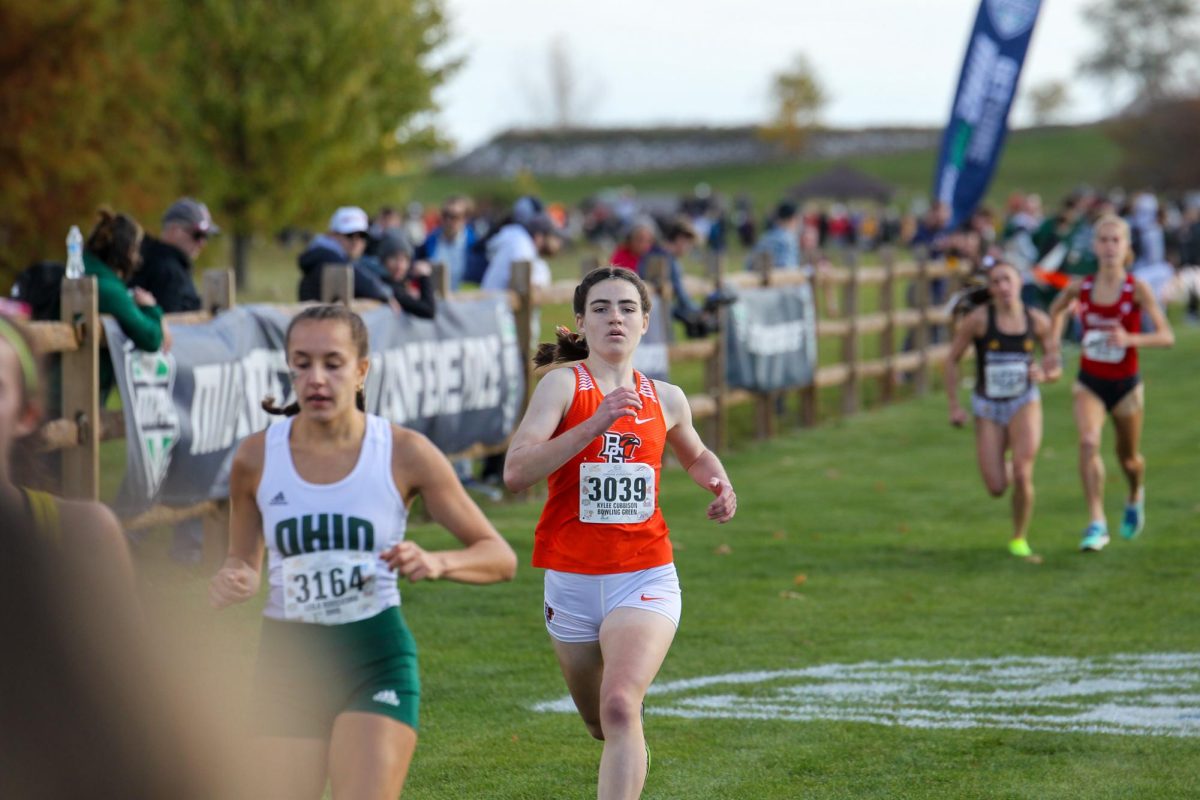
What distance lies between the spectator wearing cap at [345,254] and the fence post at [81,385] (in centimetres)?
288

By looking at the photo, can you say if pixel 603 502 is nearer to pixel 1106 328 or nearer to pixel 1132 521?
pixel 1106 328

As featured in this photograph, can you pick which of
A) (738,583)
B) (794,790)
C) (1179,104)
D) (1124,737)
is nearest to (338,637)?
(794,790)

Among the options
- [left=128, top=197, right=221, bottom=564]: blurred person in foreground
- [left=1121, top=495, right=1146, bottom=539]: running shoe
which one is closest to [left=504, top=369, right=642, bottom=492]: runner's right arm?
[left=128, top=197, right=221, bottom=564]: blurred person in foreground

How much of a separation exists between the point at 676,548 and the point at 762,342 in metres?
6.77

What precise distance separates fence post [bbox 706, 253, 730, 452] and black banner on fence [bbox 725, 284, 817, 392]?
0.12 m

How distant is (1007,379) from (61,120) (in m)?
22.0

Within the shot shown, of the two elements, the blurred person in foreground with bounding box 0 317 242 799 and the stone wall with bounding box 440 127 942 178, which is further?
the stone wall with bounding box 440 127 942 178

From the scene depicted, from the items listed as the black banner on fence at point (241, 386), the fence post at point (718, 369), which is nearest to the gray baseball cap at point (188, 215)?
the black banner on fence at point (241, 386)

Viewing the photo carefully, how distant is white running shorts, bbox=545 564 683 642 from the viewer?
5.79 metres

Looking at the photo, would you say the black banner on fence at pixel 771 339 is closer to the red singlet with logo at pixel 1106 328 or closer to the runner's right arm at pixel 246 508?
the red singlet with logo at pixel 1106 328

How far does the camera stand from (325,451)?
15.9 ft

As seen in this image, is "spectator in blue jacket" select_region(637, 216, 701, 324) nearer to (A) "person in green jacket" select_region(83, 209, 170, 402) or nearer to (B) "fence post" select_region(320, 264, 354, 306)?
(B) "fence post" select_region(320, 264, 354, 306)

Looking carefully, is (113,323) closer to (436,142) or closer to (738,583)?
(738,583)

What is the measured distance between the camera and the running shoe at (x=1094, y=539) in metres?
12.0
